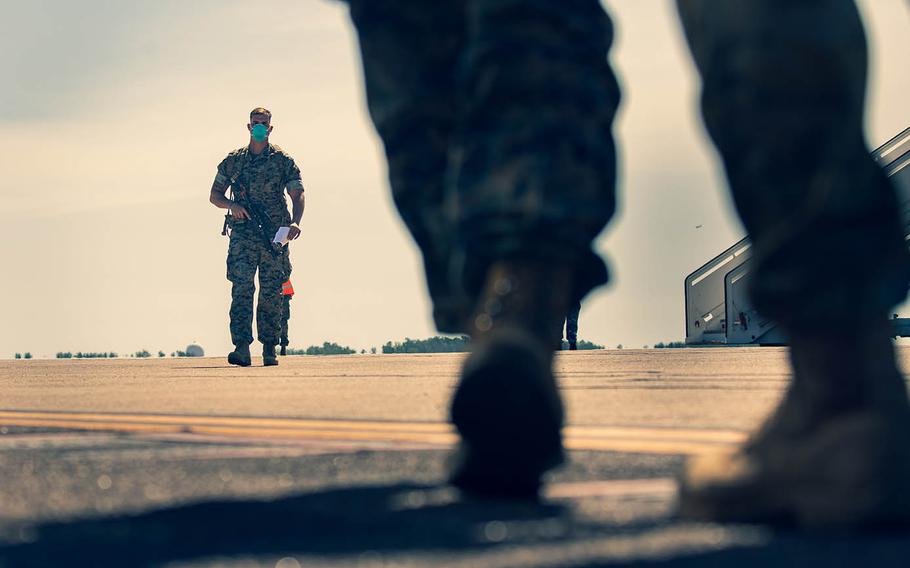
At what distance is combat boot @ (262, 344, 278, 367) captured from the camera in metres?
12.2

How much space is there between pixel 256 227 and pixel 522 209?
11118 mm

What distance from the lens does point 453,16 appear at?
A: 2.52m

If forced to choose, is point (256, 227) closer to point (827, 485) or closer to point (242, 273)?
point (242, 273)

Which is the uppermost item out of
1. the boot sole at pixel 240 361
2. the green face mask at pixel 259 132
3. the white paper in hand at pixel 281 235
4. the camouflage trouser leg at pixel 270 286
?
the green face mask at pixel 259 132

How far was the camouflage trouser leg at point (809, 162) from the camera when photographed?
179 cm

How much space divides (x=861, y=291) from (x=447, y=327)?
3.23ft

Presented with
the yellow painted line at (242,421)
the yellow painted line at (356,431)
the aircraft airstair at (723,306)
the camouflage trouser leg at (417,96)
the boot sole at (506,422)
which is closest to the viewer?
the boot sole at (506,422)

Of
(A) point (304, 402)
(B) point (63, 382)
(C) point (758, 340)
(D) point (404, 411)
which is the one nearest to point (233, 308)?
(B) point (63, 382)

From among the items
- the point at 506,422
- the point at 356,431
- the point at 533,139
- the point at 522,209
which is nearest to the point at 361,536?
the point at 506,422

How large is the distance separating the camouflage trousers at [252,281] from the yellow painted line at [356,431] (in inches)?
334

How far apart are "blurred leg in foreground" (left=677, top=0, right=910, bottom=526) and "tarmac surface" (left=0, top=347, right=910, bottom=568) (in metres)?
0.08

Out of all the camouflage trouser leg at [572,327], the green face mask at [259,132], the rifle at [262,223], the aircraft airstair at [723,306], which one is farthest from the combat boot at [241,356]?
the aircraft airstair at [723,306]

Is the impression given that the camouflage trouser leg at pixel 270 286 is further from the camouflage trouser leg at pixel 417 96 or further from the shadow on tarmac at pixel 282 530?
the shadow on tarmac at pixel 282 530

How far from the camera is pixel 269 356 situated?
40.5 feet
